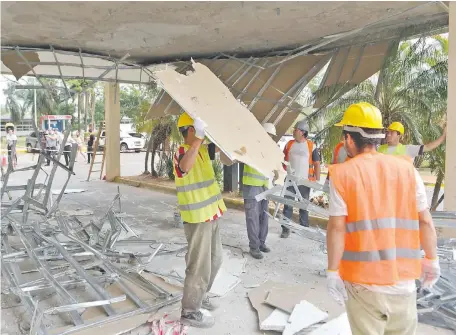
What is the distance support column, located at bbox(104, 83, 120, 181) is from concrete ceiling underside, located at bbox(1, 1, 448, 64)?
4802 mm

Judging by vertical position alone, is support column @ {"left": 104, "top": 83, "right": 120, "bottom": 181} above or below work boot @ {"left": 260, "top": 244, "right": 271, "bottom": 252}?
above

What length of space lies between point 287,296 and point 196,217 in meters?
1.21

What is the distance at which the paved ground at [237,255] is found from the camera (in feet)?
11.0

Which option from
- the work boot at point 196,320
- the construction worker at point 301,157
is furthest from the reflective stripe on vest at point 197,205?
the construction worker at point 301,157

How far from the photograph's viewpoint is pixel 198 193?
321cm

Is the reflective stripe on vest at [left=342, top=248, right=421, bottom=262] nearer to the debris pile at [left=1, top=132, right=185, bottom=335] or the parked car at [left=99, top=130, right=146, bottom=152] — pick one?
the debris pile at [left=1, top=132, right=185, bottom=335]

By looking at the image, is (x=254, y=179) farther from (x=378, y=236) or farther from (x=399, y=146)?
(x=378, y=236)

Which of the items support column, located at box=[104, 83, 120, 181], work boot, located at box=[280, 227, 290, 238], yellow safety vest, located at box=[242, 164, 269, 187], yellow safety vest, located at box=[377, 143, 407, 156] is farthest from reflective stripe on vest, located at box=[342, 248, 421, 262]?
support column, located at box=[104, 83, 120, 181]

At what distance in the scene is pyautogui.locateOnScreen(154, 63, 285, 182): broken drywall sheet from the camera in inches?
108

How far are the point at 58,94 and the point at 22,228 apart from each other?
3.03m

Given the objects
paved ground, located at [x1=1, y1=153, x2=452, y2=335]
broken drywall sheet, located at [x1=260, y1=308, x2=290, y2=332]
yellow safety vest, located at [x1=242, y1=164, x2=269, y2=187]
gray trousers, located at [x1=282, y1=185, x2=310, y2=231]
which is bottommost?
paved ground, located at [x1=1, y1=153, x2=452, y2=335]

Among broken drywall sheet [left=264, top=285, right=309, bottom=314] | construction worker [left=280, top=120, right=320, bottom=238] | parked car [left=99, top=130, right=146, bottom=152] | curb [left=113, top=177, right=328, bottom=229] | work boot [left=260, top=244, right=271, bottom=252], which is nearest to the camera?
broken drywall sheet [left=264, top=285, right=309, bottom=314]

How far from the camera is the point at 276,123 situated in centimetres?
705

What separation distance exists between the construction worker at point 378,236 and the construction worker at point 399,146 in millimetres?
2500
